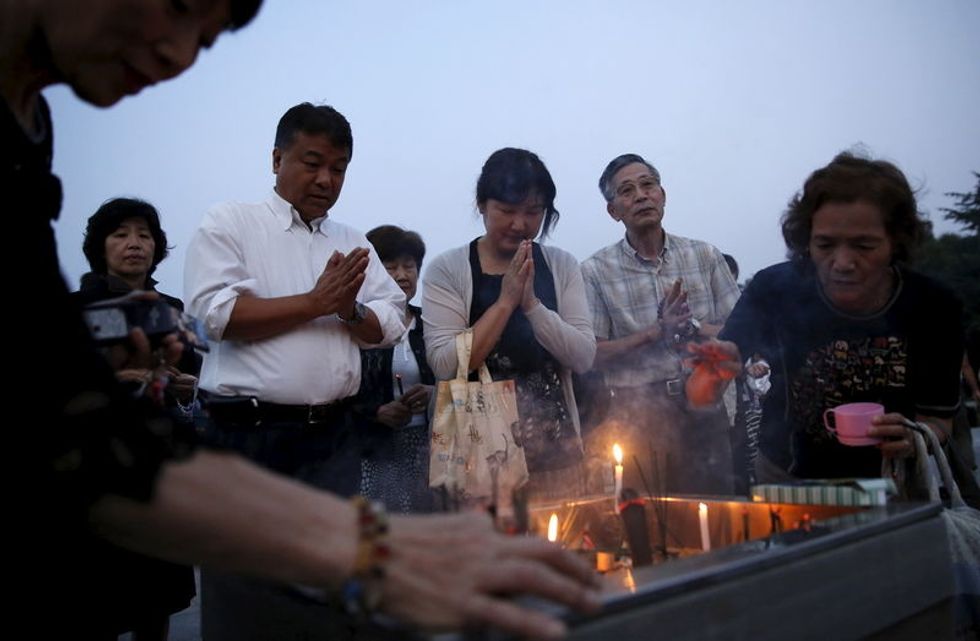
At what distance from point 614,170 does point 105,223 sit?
2.75 meters

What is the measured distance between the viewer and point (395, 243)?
14.0 ft

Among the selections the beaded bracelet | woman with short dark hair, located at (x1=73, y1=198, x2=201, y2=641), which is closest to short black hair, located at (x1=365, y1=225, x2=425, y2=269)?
woman with short dark hair, located at (x1=73, y1=198, x2=201, y2=641)

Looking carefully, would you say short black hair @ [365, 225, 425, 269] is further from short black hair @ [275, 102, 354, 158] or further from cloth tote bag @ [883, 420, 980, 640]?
cloth tote bag @ [883, 420, 980, 640]

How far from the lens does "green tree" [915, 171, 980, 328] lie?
26.9m

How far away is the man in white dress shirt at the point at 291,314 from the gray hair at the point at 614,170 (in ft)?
6.11

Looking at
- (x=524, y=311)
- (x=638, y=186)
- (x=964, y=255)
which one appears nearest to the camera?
(x=524, y=311)

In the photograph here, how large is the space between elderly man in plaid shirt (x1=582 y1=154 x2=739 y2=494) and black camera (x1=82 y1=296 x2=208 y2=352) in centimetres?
221

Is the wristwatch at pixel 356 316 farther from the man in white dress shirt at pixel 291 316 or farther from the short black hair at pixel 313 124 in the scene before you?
the short black hair at pixel 313 124

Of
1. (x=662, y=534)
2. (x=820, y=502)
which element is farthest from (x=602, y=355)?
(x=820, y=502)

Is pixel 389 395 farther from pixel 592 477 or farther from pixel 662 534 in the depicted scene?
pixel 662 534

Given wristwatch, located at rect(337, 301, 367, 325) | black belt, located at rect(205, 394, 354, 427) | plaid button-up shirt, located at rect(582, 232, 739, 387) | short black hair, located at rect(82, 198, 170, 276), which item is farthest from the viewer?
plaid button-up shirt, located at rect(582, 232, 739, 387)

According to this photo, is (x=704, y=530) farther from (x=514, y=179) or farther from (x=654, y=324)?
(x=654, y=324)

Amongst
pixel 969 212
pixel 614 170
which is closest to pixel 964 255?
pixel 969 212

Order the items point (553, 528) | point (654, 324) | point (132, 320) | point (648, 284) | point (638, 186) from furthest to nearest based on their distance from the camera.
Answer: point (638, 186)
point (648, 284)
point (654, 324)
point (553, 528)
point (132, 320)
